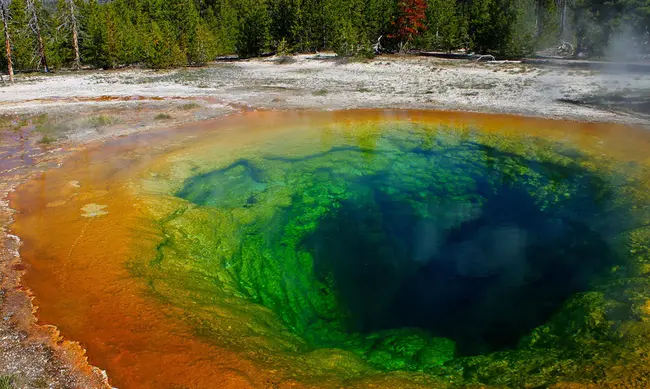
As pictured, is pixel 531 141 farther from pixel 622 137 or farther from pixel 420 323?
pixel 420 323

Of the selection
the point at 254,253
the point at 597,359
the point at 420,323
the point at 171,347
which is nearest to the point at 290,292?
the point at 254,253

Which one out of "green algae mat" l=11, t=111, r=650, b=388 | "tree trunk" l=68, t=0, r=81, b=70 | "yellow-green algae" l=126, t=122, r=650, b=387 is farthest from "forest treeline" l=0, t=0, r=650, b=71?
"yellow-green algae" l=126, t=122, r=650, b=387

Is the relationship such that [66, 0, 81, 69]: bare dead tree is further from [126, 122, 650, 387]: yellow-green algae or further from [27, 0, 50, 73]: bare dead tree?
[126, 122, 650, 387]: yellow-green algae

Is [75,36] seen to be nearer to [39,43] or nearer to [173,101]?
[39,43]

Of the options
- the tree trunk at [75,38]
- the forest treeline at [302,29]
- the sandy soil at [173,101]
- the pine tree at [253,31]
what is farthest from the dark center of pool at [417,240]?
the pine tree at [253,31]

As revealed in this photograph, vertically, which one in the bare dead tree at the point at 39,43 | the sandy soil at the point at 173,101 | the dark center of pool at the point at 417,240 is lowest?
the dark center of pool at the point at 417,240

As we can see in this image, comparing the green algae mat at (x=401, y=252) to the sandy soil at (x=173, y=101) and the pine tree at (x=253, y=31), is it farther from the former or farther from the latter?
the pine tree at (x=253, y=31)

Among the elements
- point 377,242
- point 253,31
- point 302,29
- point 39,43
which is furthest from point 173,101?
point 253,31
